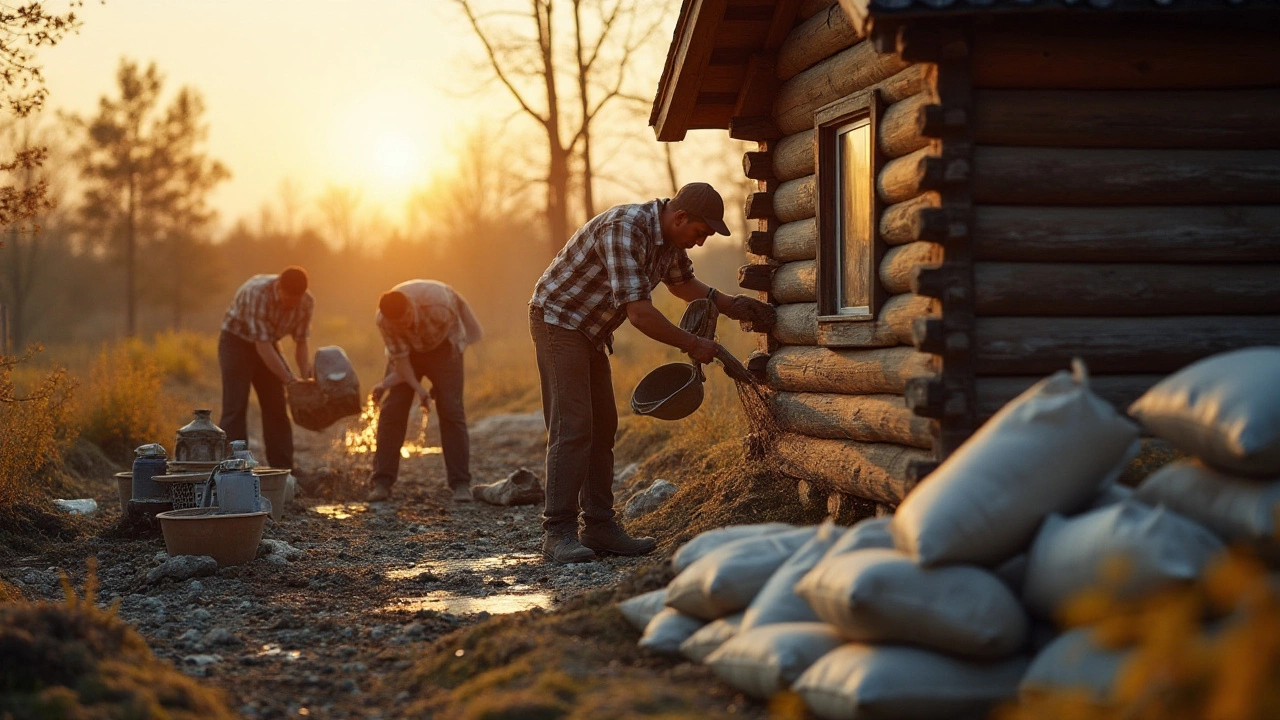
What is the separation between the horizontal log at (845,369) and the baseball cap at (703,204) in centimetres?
101

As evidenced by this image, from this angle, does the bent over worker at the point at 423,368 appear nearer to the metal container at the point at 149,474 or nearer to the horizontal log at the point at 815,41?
the metal container at the point at 149,474

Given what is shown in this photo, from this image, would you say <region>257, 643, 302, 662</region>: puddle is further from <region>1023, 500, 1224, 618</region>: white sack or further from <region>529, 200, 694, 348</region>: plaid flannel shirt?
<region>1023, 500, 1224, 618</region>: white sack

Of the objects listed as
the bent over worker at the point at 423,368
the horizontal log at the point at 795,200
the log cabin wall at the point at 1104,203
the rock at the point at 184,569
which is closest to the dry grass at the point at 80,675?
the rock at the point at 184,569

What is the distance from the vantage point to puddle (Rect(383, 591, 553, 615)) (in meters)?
5.82

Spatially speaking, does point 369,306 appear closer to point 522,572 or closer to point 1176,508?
point 522,572

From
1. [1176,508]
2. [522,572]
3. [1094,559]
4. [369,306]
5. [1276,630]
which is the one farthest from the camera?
[369,306]

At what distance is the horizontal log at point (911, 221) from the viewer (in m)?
5.41

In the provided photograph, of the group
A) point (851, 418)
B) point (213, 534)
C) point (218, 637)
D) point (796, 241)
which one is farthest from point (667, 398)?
point (218, 637)

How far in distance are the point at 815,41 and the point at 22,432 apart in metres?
5.90

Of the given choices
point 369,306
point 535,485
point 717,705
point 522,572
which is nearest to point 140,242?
point 369,306

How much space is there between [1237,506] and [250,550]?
531 centimetres

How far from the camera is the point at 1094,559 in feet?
10.7

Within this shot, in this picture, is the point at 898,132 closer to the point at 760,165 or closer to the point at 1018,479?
the point at 760,165

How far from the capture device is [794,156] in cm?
766
